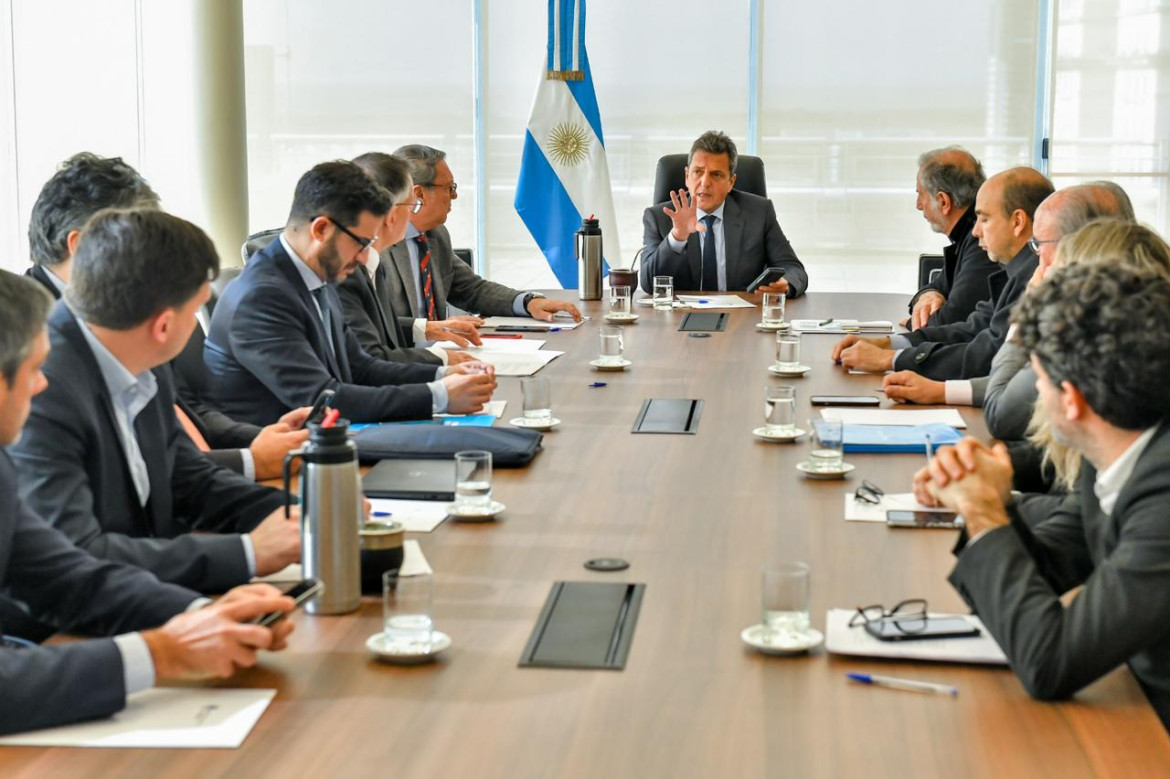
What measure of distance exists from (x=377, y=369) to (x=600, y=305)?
193cm

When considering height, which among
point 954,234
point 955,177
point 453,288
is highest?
point 955,177

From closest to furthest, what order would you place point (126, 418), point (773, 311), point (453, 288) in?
point (126, 418), point (773, 311), point (453, 288)

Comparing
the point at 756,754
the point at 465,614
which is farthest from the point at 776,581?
the point at 465,614

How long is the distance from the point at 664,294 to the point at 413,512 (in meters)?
3.22

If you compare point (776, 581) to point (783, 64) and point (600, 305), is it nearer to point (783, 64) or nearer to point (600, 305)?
point (600, 305)

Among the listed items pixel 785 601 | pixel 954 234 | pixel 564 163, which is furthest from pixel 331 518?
pixel 564 163

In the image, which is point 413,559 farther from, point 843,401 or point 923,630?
point 843,401

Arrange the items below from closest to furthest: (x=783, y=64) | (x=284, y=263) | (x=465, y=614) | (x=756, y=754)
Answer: (x=756, y=754) → (x=465, y=614) → (x=284, y=263) → (x=783, y=64)

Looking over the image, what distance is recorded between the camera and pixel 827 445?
2.70 meters

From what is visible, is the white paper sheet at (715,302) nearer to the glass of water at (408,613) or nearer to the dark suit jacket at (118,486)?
the dark suit jacket at (118,486)

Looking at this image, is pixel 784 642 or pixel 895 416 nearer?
pixel 784 642

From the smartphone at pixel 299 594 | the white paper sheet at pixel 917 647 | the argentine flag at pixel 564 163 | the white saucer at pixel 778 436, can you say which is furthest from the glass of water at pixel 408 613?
the argentine flag at pixel 564 163

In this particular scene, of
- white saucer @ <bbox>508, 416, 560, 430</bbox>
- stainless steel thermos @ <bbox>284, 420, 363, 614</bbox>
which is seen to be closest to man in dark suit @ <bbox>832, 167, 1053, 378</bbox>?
white saucer @ <bbox>508, 416, 560, 430</bbox>

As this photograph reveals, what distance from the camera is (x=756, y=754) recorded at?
1476mm
